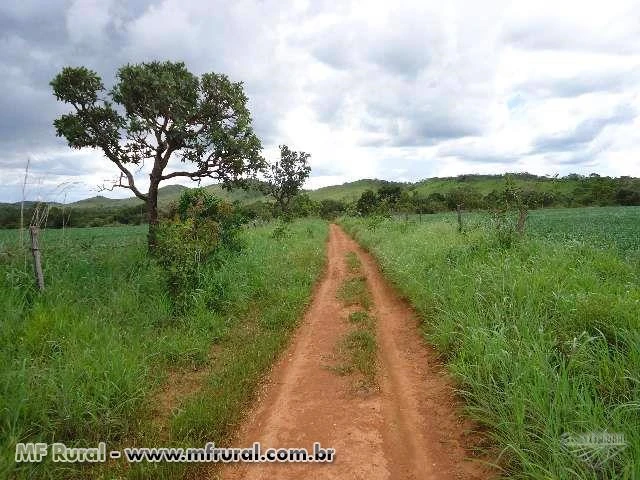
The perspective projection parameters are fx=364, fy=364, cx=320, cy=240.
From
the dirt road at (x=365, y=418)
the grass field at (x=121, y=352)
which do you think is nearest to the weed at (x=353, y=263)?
the grass field at (x=121, y=352)

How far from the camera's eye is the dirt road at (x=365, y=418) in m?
3.66

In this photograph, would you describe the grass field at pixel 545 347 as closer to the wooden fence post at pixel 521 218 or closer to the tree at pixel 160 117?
the wooden fence post at pixel 521 218

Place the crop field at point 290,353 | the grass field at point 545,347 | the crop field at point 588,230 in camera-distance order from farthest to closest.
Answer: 1. the crop field at point 588,230
2. the crop field at point 290,353
3. the grass field at point 545,347

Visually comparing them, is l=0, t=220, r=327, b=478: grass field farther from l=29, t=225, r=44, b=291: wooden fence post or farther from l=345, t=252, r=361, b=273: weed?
l=345, t=252, r=361, b=273: weed

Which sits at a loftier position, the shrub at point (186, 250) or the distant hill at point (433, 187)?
the distant hill at point (433, 187)

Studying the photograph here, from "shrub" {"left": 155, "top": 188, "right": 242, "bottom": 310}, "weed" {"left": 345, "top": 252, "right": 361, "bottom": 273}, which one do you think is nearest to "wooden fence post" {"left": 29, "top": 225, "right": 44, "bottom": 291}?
"shrub" {"left": 155, "top": 188, "right": 242, "bottom": 310}

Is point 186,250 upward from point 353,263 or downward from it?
upward

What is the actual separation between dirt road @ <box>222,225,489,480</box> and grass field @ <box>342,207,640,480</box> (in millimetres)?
389

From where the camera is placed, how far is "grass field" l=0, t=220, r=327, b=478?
13.1ft

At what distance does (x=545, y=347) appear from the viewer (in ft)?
15.1

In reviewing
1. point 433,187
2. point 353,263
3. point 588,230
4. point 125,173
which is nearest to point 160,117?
point 125,173

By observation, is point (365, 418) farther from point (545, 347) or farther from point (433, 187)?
point (433, 187)

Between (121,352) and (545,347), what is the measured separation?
18.9 ft

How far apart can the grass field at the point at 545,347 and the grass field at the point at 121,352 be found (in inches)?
118
